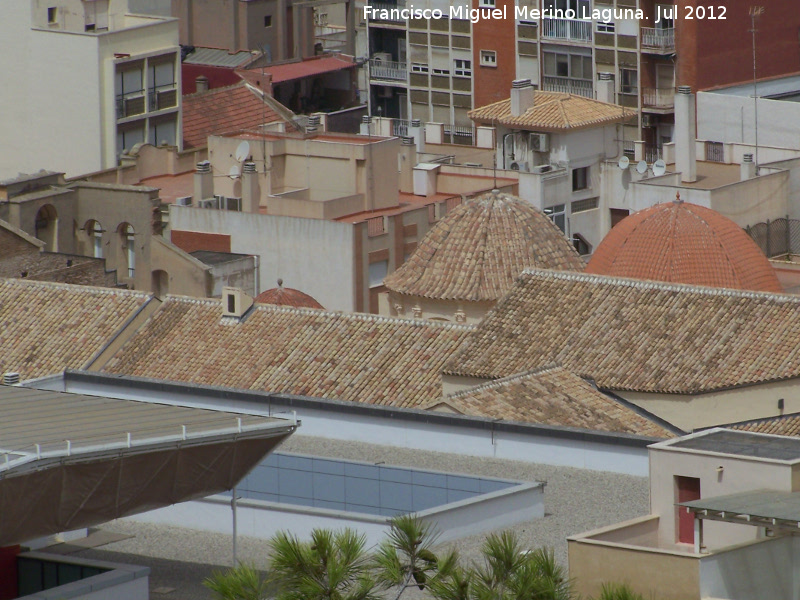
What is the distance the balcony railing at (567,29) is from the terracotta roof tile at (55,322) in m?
40.6

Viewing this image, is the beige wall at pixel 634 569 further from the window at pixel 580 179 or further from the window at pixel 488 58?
the window at pixel 488 58

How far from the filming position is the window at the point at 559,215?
244ft

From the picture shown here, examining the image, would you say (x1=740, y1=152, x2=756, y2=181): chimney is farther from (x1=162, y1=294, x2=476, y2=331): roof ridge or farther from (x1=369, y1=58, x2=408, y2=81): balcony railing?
(x1=369, y1=58, x2=408, y2=81): balcony railing

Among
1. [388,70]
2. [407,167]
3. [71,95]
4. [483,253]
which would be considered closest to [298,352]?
[483,253]

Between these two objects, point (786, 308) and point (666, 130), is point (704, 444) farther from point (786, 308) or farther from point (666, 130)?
point (666, 130)

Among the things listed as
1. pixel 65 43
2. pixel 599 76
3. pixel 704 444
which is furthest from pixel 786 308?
pixel 599 76

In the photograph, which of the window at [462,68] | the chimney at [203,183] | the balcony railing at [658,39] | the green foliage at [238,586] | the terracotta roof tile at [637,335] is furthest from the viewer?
the window at [462,68]

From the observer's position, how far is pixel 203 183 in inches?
2813

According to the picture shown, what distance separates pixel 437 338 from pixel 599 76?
1572 inches

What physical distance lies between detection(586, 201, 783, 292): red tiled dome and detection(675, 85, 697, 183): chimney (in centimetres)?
2080

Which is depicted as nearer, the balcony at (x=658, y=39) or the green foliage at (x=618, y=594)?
the green foliage at (x=618, y=594)

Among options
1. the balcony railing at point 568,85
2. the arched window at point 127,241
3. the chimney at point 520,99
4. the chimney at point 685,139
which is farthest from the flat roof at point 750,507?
the balcony railing at point 568,85

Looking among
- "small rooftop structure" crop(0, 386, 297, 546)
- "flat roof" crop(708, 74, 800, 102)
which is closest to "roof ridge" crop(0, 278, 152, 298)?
"small rooftop structure" crop(0, 386, 297, 546)

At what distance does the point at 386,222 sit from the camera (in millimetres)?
67438
